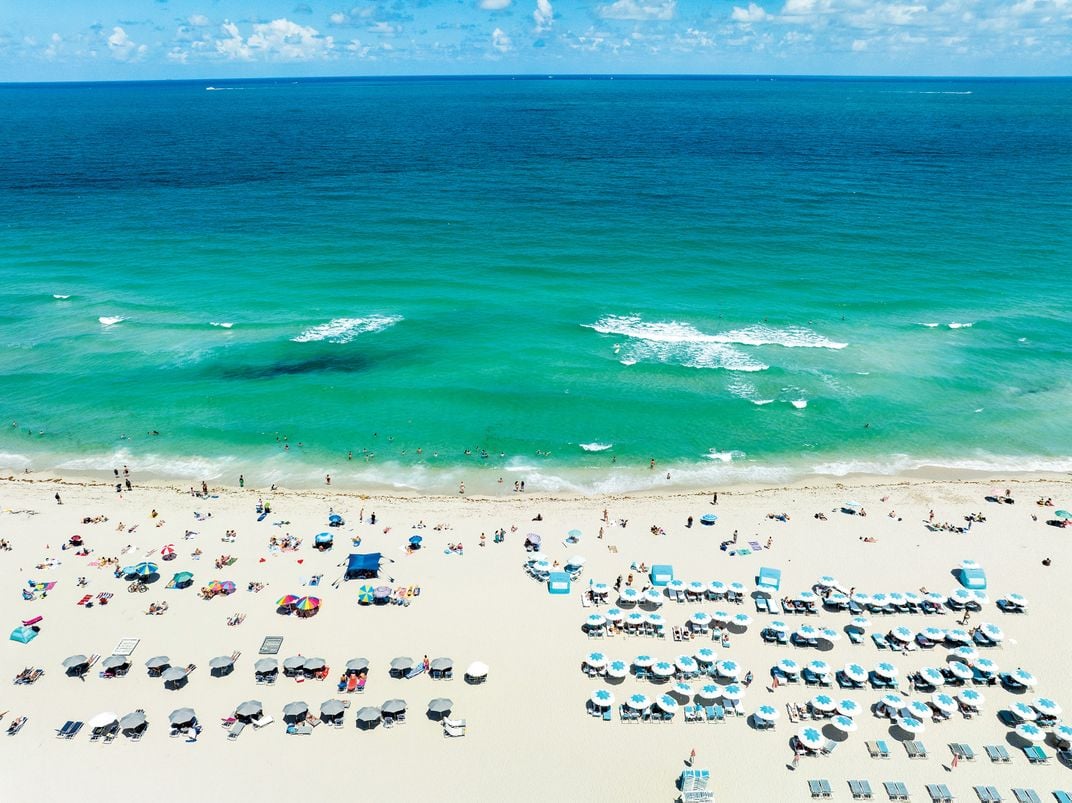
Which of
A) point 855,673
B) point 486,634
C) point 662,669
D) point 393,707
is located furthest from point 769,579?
point 393,707

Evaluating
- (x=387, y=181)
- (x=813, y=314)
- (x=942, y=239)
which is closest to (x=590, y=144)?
(x=387, y=181)

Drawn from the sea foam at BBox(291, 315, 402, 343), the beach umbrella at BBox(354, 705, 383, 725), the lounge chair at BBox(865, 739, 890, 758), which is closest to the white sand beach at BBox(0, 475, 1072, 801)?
the lounge chair at BBox(865, 739, 890, 758)

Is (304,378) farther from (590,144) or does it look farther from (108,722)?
(590,144)

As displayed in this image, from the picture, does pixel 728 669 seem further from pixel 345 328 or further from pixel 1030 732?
pixel 345 328

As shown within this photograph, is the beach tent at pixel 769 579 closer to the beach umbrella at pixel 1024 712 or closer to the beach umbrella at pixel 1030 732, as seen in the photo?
the beach umbrella at pixel 1024 712

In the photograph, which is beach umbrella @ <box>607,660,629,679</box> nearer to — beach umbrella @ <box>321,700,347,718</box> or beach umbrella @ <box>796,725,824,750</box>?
beach umbrella @ <box>796,725,824,750</box>

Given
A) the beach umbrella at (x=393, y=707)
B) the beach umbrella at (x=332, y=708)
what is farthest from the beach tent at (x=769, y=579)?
the beach umbrella at (x=332, y=708)
